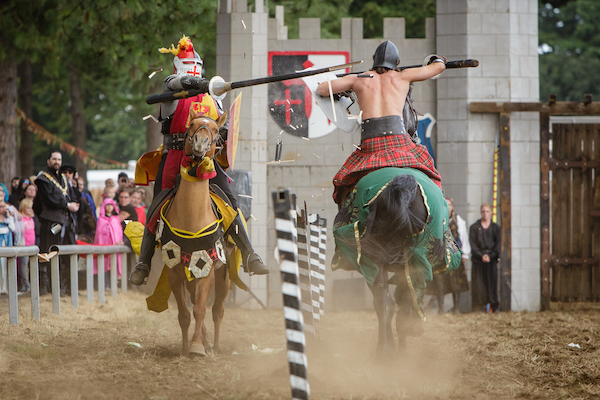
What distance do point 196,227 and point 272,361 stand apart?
1378mm

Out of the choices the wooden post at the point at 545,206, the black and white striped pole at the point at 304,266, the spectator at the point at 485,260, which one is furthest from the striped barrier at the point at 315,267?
the wooden post at the point at 545,206

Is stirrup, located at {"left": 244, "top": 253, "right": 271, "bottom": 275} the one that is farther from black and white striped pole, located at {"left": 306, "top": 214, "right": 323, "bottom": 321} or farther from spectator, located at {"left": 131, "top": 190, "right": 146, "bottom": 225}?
spectator, located at {"left": 131, "top": 190, "right": 146, "bottom": 225}

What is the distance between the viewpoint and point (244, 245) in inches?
267

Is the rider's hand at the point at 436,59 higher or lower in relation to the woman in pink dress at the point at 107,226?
higher

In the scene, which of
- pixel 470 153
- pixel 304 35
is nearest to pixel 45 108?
pixel 304 35

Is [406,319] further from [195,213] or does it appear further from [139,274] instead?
[139,274]

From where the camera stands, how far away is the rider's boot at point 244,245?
671cm

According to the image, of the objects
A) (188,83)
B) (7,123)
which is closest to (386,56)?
(188,83)

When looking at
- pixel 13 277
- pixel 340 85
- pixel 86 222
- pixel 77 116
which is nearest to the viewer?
pixel 340 85

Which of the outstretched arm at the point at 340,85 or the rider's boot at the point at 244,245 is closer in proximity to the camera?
the outstretched arm at the point at 340,85

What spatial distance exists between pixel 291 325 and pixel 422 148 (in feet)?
9.06

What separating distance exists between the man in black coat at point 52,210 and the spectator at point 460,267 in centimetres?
577

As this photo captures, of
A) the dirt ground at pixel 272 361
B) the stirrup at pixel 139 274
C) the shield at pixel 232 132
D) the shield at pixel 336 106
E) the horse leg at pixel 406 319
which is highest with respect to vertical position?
the shield at pixel 336 106

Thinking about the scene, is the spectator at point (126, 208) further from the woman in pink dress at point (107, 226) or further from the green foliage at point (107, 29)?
the green foliage at point (107, 29)
